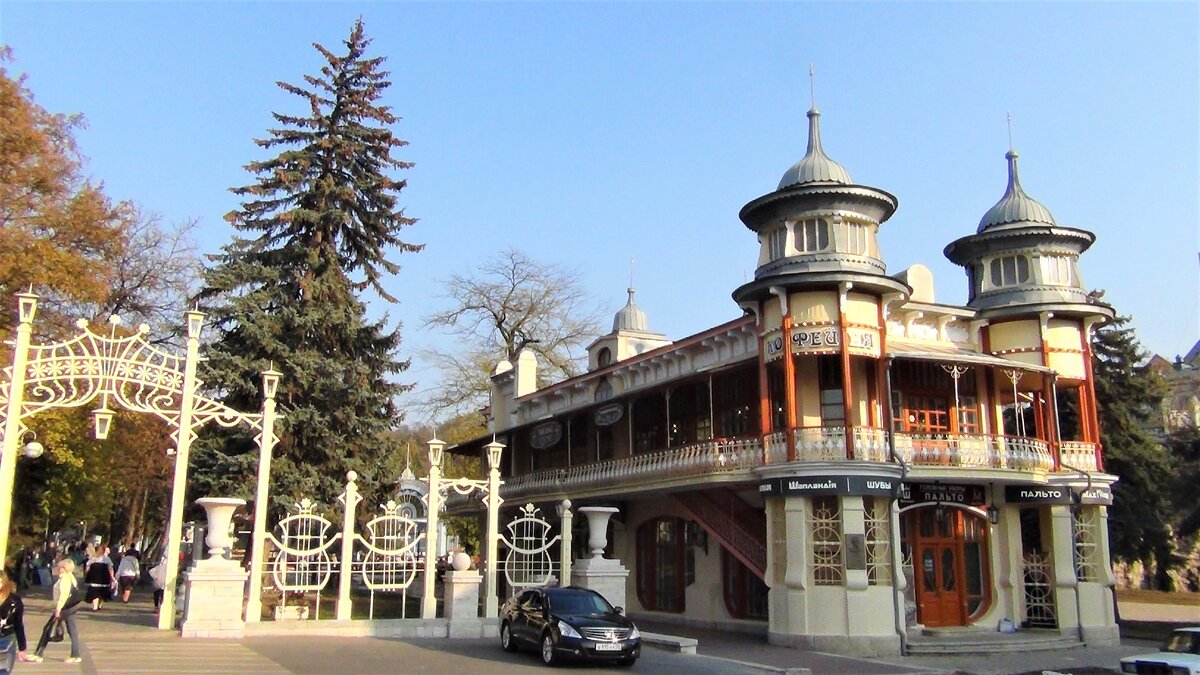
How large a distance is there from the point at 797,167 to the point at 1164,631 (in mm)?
16697

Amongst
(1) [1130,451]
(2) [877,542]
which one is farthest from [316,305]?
(1) [1130,451]

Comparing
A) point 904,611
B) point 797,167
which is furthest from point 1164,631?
point 797,167

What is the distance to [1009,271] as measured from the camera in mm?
26688

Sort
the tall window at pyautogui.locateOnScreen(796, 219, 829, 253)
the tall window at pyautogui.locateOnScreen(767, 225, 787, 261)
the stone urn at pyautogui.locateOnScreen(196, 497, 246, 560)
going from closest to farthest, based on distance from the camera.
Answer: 1. the stone urn at pyautogui.locateOnScreen(196, 497, 246, 560)
2. the tall window at pyautogui.locateOnScreen(796, 219, 829, 253)
3. the tall window at pyautogui.locateOnScreen(767, 225, 787, 261)

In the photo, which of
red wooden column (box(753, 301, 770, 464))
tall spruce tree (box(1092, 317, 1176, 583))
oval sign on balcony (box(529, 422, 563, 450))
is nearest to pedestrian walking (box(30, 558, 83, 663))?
red wooden column (box(753, 301, 770, 464))

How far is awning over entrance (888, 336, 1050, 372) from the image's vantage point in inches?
897

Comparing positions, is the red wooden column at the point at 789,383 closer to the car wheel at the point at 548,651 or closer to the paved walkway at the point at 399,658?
the paved walkway at the point at 399,658

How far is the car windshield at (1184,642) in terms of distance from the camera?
16.0 meters

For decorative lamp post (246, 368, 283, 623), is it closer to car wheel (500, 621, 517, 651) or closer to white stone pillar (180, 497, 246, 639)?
white stone pillar (180, 497, 246, 639)

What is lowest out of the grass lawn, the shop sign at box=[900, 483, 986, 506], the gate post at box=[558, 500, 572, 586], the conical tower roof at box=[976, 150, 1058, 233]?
the grass lawn

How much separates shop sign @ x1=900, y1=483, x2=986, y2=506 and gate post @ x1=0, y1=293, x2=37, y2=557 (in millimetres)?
19095

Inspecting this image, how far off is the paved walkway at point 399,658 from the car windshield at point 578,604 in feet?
3.49

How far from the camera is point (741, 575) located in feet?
83.8

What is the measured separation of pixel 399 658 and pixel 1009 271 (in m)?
19.6
